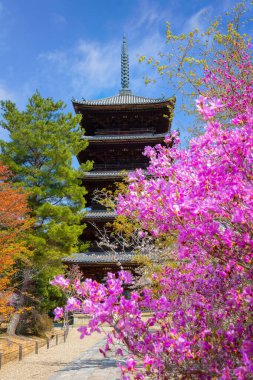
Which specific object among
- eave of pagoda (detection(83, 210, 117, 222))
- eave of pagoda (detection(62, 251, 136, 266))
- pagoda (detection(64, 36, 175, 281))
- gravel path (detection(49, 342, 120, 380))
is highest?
pagoda (detection(64, 36, 175, 281))

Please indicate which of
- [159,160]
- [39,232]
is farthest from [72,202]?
[159,160]

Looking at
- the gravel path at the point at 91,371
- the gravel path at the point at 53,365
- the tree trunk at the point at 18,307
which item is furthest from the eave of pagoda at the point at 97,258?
the gravel path at the point at 91,371

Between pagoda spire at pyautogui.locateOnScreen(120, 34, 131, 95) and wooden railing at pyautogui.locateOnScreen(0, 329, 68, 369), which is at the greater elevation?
pagoda spire at pyautogui.locateOnScreen(120, 34, 131, 95)

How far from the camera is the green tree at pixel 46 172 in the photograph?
Result: 1647 centimetres

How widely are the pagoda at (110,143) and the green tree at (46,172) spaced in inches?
132

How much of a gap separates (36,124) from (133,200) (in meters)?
14.5

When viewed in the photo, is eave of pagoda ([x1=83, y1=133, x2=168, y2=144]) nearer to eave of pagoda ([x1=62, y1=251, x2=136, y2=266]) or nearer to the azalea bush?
eave of pagoda ([x1=62, y1=251, x2=136, y2=266])

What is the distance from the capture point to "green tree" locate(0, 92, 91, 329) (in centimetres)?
1647

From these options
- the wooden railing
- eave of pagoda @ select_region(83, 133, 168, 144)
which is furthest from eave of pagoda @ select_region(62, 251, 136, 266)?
eave of pagoda @ select_region(83, 133, 168, 144)

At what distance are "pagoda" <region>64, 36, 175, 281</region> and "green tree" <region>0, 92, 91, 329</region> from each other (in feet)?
11.0

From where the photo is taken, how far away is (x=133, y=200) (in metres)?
3.75

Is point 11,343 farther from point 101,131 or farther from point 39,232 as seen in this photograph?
point 101,131

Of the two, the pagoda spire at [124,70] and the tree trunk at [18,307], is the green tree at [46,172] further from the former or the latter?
the pagoda spire at [124,70]

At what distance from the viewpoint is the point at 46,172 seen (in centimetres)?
1736
